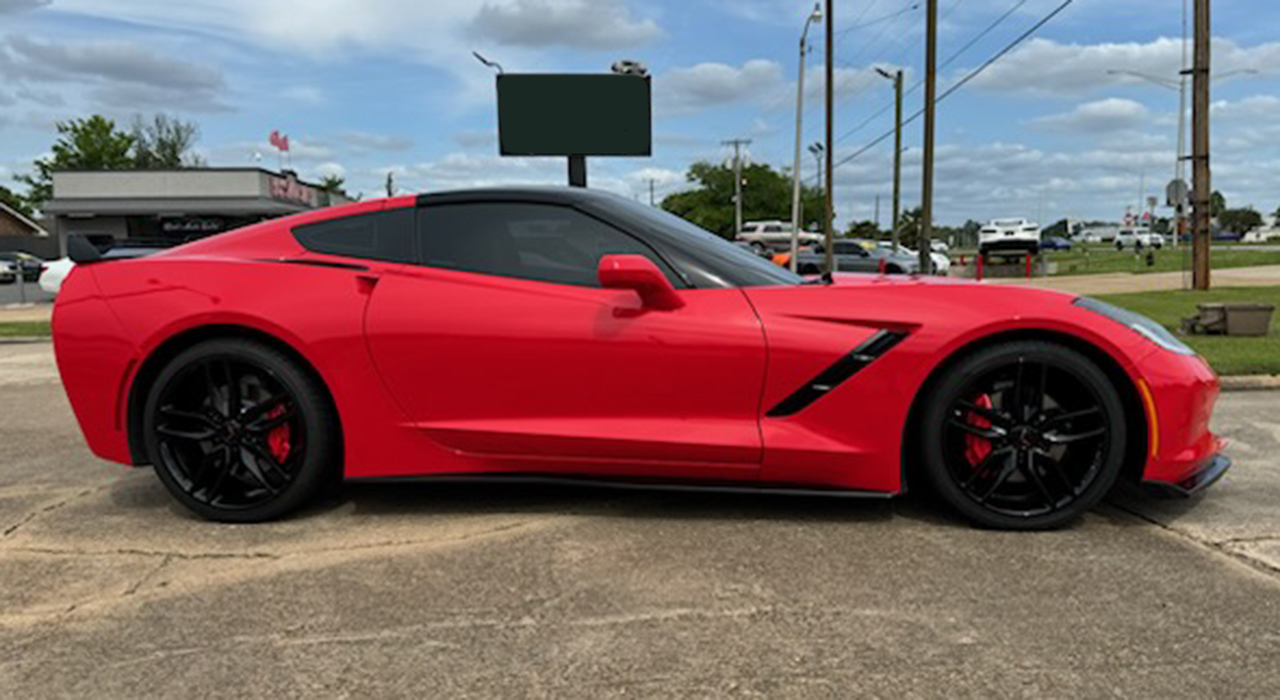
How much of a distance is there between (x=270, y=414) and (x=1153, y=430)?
3.24 meters

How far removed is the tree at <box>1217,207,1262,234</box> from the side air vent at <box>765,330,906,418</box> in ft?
502

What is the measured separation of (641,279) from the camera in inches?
116

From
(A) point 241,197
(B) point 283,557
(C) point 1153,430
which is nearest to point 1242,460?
(C) point 1153,430

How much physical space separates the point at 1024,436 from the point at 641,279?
148cm

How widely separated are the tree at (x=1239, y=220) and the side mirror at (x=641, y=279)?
15333 cm

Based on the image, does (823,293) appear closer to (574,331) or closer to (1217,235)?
(574,331)

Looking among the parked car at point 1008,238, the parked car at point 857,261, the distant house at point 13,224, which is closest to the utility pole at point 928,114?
the parked car at point 857,261

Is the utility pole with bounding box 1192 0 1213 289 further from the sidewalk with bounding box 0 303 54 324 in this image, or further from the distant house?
the distant house

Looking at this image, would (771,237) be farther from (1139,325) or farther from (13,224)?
(13,224)

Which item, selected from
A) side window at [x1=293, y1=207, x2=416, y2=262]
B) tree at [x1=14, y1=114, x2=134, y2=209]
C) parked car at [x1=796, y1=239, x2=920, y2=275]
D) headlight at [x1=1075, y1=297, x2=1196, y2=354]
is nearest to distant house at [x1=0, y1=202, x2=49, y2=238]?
tree at [x1=14, y1=114, x2=134, y2=209]

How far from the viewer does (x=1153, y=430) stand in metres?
2.97

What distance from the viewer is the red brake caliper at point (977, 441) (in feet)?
10.1

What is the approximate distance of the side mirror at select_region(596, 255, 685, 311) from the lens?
294 centimetres

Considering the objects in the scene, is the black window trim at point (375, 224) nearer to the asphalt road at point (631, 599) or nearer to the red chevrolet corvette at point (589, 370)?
the red chevrolet corvette at point (589, 370)
